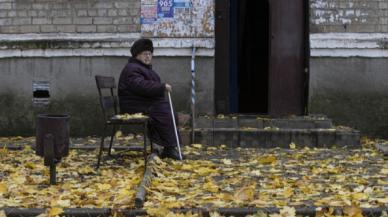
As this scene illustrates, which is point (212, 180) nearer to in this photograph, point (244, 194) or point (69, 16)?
point (244, 194)

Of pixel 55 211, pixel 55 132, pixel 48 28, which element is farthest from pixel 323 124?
pixel 55 211

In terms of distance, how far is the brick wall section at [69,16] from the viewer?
10164mm

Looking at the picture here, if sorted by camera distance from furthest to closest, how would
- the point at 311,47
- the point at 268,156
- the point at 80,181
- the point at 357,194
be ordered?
the point at 311,47, the point at 268,156, the point at 80,181, the point at 357,194

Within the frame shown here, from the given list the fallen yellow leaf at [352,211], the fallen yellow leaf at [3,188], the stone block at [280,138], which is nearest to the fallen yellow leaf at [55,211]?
the fallen yellow leaf at [3,188]

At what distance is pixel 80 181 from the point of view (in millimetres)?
→ 6551

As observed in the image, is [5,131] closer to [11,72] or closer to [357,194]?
[11,72]

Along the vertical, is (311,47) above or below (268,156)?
above

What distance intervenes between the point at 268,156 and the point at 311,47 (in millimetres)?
2765

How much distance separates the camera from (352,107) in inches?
399

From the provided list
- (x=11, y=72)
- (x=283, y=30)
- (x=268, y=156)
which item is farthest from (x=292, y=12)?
(x=11, y=72)

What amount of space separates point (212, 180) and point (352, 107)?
4.45 meters

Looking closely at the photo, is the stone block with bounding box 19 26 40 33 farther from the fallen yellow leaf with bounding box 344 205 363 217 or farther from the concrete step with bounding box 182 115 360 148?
the fallen yellow leaf with bounding box 344 205 363 217

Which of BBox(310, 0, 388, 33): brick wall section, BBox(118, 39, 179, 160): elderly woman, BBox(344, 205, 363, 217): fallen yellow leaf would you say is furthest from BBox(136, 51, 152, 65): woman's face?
BBox(344, 205, 363, 217): fallen yellow leaf

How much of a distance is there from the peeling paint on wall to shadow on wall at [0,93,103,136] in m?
1.78
